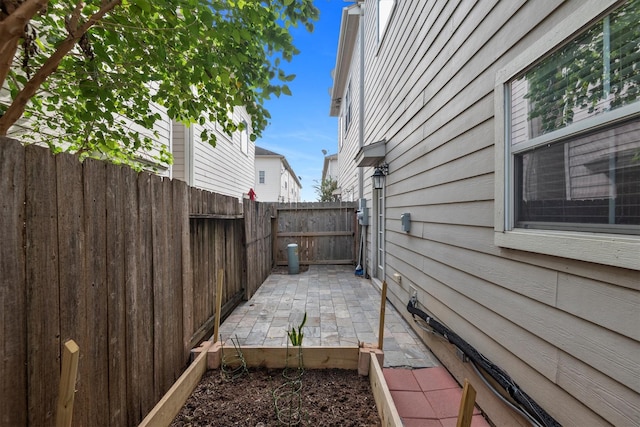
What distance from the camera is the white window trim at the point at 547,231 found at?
1102 mm

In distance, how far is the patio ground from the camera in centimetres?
209

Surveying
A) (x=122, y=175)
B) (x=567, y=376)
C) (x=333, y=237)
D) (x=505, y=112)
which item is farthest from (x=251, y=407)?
(x=333, y=237)

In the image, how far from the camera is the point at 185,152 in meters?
6.68

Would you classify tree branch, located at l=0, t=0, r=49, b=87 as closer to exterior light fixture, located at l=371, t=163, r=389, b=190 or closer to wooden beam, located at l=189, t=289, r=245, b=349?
wooden beam, located at l=189, t=289, r=245, b=349

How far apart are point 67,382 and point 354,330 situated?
2929 millimetres

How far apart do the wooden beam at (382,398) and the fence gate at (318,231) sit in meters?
5.87

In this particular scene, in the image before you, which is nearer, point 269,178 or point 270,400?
point 270,400

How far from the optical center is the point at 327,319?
3.73m

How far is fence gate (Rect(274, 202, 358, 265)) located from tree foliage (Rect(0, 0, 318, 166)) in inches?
201

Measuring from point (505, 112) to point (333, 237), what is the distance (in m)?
6.32

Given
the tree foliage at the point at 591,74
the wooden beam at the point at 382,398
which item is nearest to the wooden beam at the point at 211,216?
the wooden beam at the point at 382,398

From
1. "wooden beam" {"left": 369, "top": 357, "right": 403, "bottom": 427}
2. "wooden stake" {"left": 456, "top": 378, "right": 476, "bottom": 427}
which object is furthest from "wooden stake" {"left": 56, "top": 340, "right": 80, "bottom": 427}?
"wooden beam" {"left": 369, "top": 357, "right": 403, "bottom": 427}

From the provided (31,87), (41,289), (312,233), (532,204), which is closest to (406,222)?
(532,204)

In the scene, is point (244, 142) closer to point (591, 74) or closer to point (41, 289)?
point (41, 289)
